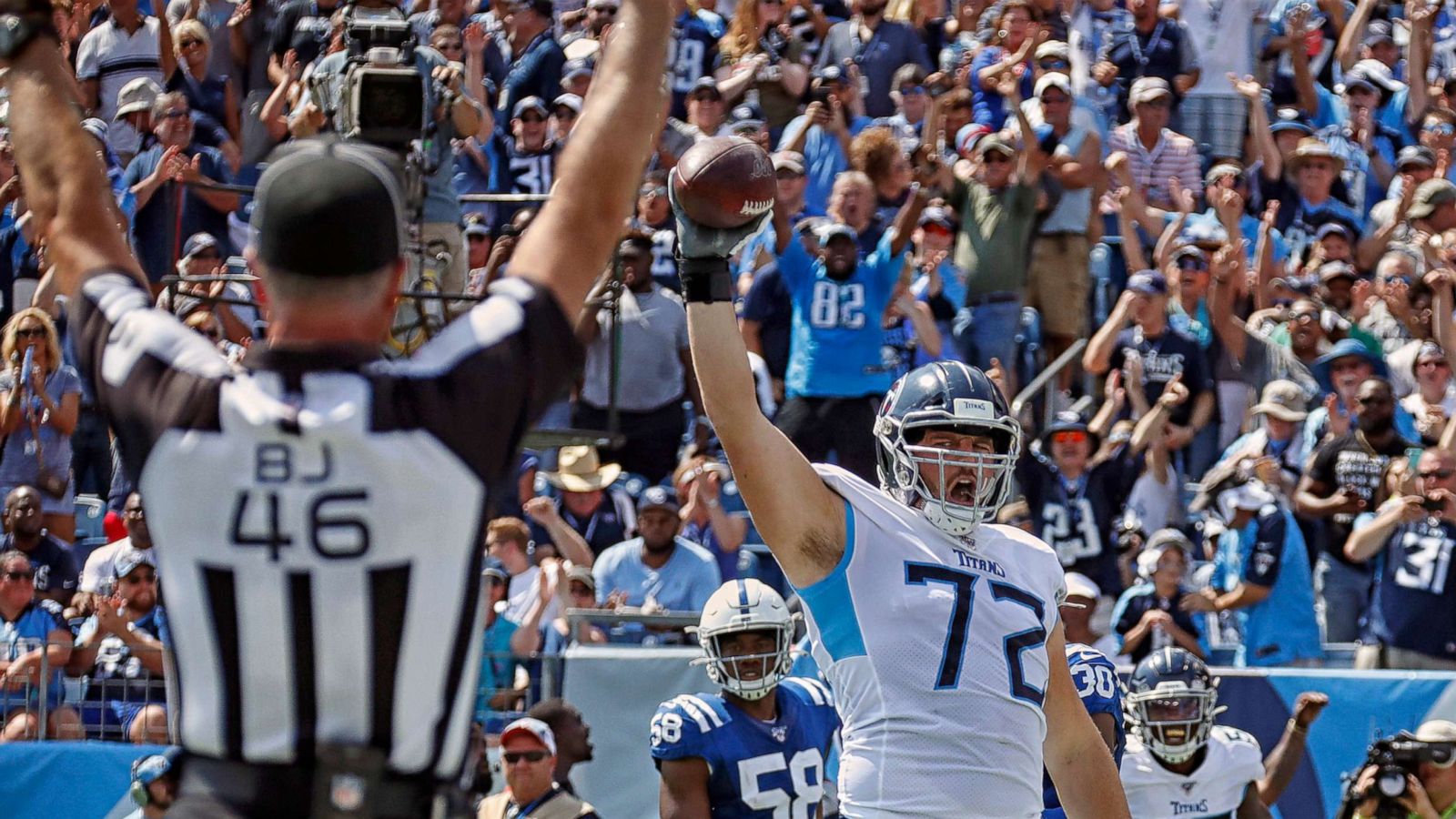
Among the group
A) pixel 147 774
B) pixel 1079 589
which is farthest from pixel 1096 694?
pixel 147 774

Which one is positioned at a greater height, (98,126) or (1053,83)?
(1053,83)

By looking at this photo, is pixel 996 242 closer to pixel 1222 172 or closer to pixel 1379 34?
pixel 1222 172

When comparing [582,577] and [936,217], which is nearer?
[582,577]

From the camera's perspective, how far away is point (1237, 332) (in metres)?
12.7

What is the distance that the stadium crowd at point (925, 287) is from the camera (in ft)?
33.8

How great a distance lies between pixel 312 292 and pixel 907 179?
10553 mm

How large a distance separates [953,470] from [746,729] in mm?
2768

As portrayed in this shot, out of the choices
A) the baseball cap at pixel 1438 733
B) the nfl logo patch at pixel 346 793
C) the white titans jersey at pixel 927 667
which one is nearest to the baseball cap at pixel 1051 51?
the baseball cap at pixel 1438 733

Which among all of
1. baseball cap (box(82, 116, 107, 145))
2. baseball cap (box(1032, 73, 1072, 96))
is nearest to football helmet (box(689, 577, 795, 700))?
baseball cap (box(1032, 73, 1072, 96))

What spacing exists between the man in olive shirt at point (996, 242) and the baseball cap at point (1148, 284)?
0.66 meters

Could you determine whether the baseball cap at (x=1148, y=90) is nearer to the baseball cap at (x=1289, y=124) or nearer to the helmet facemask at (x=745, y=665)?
the baseball cap at (x=1289, y=124)

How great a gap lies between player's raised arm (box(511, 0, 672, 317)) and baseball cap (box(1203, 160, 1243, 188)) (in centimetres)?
1128

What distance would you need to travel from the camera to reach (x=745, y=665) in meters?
7.51

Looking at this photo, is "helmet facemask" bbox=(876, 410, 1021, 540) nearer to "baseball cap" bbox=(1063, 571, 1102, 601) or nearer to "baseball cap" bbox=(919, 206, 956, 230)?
"baseball cap" bbox=(1063, 571, 1102, 601)
